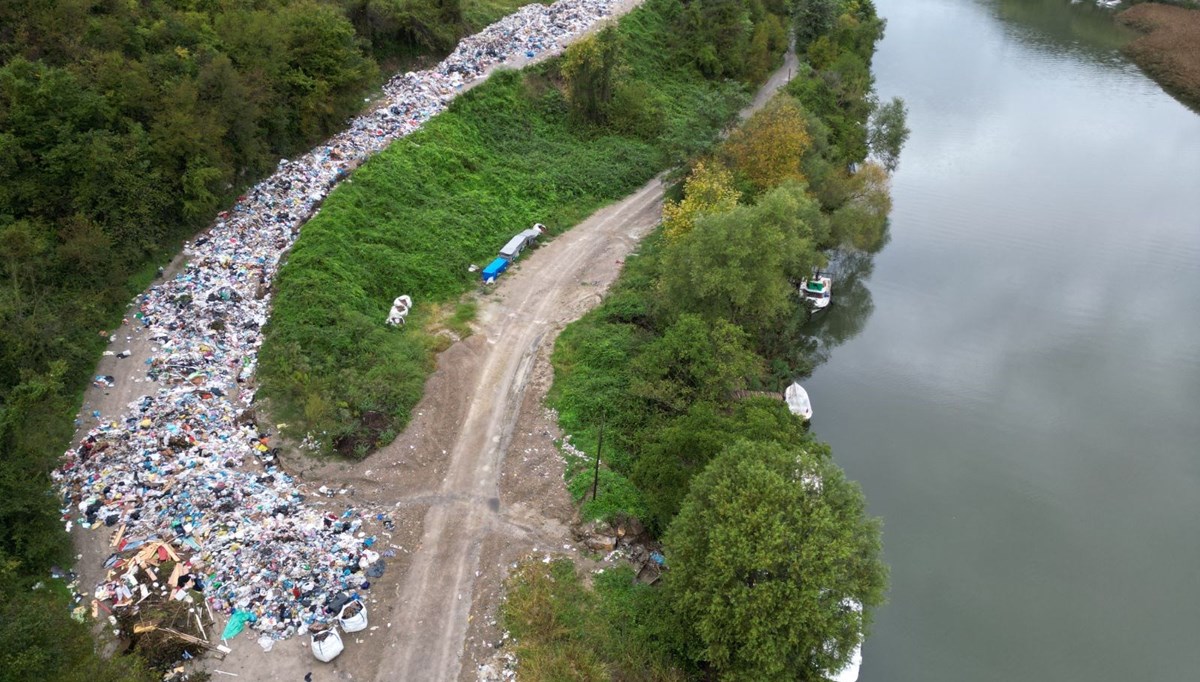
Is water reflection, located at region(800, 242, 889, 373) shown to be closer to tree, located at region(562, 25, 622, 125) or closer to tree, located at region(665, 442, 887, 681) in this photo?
tree, located at region(665, 442, 887, 681)

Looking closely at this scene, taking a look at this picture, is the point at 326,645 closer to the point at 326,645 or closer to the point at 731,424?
the point at 326,645

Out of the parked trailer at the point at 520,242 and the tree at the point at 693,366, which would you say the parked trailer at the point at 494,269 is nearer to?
the parked trailer at the point at 520,242

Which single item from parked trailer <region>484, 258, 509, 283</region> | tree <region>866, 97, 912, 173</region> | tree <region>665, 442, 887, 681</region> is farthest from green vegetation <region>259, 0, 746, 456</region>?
tree <region>665, 442, 887, 681</region>

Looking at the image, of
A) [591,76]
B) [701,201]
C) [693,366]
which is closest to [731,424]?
[693,366]

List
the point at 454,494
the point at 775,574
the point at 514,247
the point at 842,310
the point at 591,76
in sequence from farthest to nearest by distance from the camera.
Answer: the point at 591,76 → the point at 842,310 → the point at 514,247 → the point at 454,494 → the point at 775,574

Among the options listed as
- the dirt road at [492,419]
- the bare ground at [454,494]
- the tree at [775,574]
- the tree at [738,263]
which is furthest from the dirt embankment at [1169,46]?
the tree at [775,574]

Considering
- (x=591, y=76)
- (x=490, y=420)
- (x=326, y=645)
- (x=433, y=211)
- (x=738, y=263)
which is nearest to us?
(x=326, y=645)
